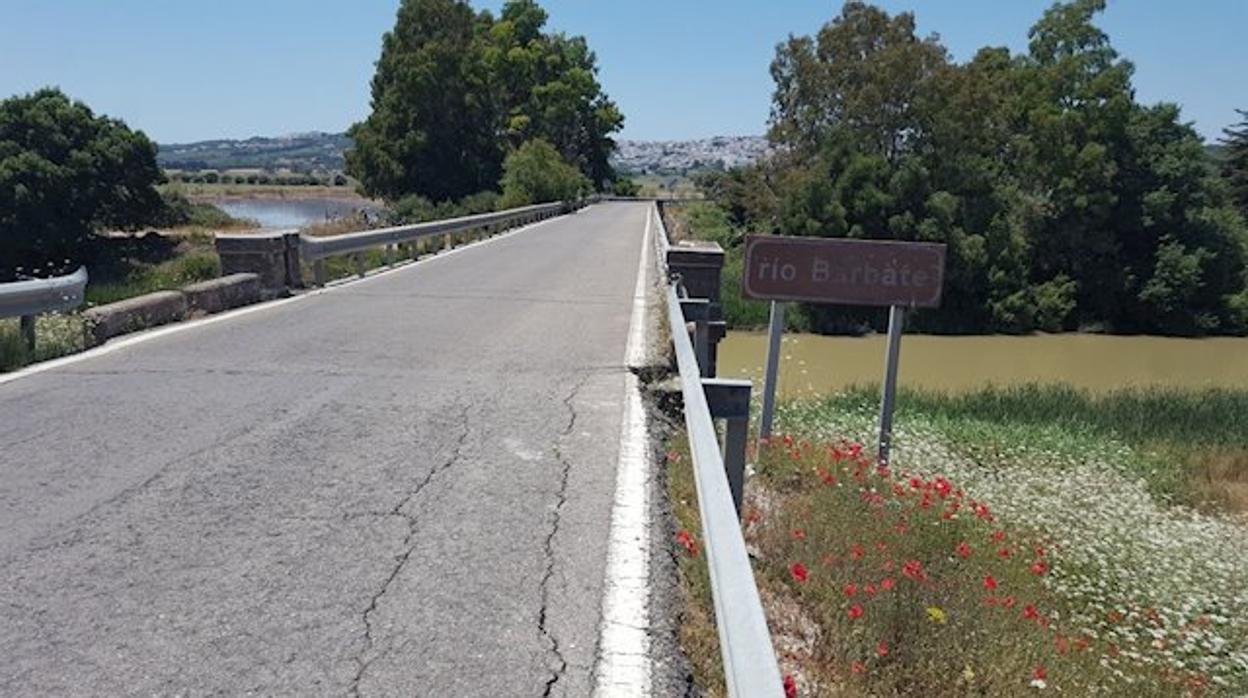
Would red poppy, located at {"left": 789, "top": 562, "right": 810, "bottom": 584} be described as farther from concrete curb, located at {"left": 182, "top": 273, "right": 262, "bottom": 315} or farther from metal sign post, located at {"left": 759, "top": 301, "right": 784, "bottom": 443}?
concrete curb, located at {"left": 182, "top": 273, "right": 262, "bottom": 315}

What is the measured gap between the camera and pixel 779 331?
29.7ft

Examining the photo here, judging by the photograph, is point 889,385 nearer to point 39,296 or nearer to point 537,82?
point 39,296

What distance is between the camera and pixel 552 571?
439 cm

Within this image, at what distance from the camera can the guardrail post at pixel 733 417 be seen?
4633mm

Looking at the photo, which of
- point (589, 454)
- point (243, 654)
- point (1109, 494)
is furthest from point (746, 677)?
point (1109, 494)

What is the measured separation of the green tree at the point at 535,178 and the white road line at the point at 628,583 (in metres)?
44.4

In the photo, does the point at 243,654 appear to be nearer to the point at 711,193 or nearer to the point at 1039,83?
the point at 1039,83

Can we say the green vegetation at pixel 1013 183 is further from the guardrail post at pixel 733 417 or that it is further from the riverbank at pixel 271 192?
the riverbank at pixel 271 192

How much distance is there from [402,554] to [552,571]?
2.20 feet

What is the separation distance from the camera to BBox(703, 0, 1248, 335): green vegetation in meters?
52.0

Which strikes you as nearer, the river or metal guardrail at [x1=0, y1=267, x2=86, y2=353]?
metal guardrail at [x1=0, y1=267, x2=86, y2=353]

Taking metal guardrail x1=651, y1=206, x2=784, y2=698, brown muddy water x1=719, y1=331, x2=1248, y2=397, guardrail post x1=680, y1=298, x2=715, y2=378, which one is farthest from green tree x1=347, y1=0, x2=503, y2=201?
metal guardrail x1=651, y1=206, x2=784, y2=698

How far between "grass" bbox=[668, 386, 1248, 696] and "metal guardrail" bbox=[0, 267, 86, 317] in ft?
18.8

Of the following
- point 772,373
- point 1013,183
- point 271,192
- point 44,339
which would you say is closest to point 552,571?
point 772,373
